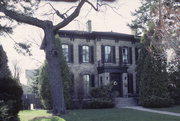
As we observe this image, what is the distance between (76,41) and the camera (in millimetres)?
27688

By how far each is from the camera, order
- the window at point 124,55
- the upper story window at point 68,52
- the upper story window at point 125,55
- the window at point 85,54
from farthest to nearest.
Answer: the window at point 124,55 → the upper story window at point 125,55 → the window at point 85,54 → the upper story window at point 68,52

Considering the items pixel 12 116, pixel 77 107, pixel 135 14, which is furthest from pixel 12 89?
pixel 135 14

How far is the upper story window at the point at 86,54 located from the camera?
2783 cm

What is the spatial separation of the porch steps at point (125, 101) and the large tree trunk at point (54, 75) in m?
14.6

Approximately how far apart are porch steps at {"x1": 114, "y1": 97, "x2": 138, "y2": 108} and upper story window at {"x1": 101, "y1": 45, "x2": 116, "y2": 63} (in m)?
4.31

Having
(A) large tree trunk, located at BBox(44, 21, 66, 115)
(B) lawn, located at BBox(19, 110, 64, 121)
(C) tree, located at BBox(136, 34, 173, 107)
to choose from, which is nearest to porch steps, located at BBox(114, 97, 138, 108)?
(C) tree, located at BBox(136, 34, 173, 107)

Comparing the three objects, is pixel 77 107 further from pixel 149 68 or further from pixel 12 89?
pixel 12 89

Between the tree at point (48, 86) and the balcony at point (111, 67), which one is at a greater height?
the balcony at point (111, 67)

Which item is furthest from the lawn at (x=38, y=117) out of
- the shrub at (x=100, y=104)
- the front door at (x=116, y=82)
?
the front door at (x=116, y=82)

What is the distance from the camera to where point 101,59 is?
93.5 feet

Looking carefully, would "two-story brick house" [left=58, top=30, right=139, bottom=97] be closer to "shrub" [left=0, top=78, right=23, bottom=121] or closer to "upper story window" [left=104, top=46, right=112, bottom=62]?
"upper story window" [left=104, top=46, right=112, bottom=62]

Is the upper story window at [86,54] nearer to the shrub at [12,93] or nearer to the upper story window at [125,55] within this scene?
the upper story window at [125,55]

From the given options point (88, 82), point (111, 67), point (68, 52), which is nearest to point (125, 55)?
point (111, 67)

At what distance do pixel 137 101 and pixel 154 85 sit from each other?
3551 millimetres
